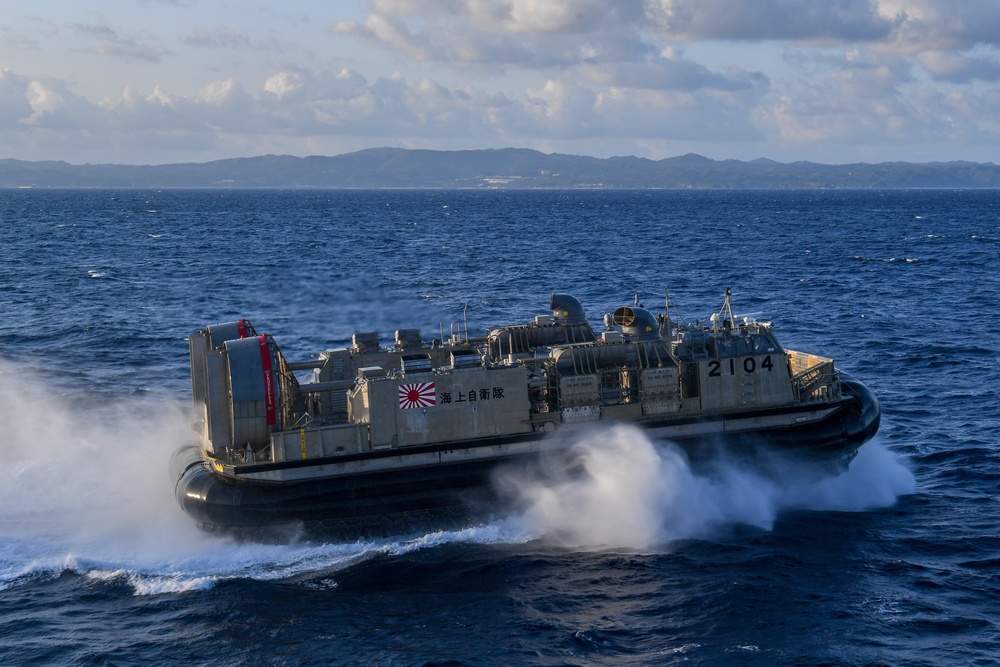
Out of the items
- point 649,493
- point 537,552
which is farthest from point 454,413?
point 649,493

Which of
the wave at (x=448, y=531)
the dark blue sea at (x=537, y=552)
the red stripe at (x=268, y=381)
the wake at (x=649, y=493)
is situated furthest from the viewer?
the wake at (x=649, y=493)

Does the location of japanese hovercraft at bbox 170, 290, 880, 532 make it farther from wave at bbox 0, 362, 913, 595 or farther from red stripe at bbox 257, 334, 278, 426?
wave at bbox 0, 362, 913, 595

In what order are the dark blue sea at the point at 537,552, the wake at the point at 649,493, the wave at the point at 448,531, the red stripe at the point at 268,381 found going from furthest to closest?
the wake at the point at 649,493 → the red stripe at the point at 268,381 → the wave at the point at 448,531 → the dark blue sea at the point at 537,552

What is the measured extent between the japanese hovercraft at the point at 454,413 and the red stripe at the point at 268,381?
0.03m

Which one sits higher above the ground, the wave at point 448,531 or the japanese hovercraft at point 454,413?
the japanese hovercraft at point 454,413

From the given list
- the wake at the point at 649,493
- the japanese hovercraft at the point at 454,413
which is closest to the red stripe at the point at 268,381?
the japanese hovercraft at the point at 454,413

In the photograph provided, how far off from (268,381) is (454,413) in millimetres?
4727

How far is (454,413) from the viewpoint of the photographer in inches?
1045

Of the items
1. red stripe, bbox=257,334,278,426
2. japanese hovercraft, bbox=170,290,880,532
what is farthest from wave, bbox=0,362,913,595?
red stripe, bbox=257,334,278,426

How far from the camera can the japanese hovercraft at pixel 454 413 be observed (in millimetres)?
25531

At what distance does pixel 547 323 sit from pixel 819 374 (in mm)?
7905

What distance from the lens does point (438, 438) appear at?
1040 inches

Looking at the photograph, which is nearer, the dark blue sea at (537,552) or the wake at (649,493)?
the dark blue sea at (537,552)

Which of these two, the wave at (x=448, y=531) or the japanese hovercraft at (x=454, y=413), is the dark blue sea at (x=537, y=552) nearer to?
the wave at (x=448, y=531)
